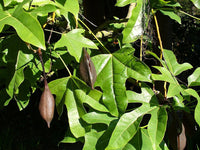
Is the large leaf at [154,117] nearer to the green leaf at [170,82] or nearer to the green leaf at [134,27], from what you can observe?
the green leaf at [170,82]

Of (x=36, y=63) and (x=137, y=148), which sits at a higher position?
(x=36, y=63)

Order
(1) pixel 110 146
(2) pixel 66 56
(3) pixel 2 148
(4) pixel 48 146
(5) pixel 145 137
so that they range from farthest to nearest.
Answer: (4) pixel 48 146
(3) pixel 2 148
(2) pixel 66 56
(5) pixel 145 137
(1) pixel 110 146

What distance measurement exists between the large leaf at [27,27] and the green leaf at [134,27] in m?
0.31

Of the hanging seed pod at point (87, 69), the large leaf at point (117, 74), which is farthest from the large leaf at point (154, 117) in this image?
the hanging seed pod at point (87, 69)

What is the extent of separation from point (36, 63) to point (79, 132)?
29 centimetres

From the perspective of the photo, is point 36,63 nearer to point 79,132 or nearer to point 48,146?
point 79,132

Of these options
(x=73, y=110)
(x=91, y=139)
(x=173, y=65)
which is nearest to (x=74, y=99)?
(x=73, y=110)

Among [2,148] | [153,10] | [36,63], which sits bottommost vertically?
[2,148]

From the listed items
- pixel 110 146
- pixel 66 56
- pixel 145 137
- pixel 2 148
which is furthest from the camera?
pixel 2 148

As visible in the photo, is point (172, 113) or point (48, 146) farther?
point (48, 146)

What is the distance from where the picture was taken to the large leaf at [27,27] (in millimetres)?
584

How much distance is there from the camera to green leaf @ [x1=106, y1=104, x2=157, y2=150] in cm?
74

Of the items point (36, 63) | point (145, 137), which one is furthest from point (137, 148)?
point (36, 63)

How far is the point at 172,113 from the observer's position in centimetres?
82
